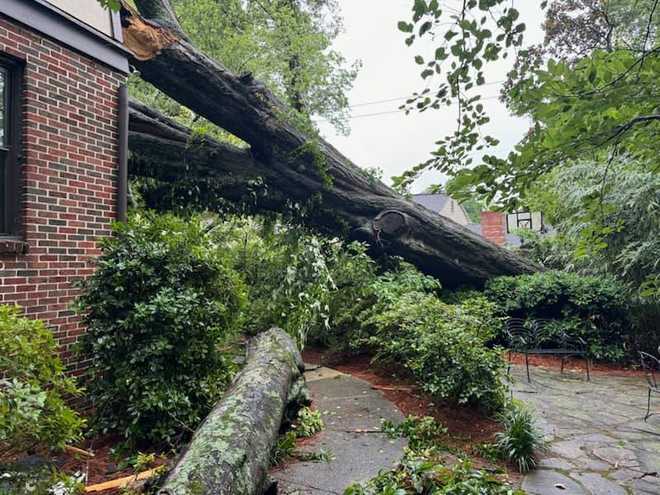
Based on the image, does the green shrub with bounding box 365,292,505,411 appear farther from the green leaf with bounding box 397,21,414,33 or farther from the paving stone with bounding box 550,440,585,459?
the green leaf with bounding box 397,21,414,33

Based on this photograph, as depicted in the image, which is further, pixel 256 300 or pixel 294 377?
pixel 256 300

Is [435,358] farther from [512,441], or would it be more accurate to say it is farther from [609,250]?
[609,250]

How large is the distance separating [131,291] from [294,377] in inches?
67.1

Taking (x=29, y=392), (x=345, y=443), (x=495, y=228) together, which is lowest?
(x=345, y=443)


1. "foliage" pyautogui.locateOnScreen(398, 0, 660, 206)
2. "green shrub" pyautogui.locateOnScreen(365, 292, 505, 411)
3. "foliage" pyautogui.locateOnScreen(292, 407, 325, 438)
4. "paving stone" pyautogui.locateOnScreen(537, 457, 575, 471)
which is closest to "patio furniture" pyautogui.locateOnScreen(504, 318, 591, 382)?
"green shrub" pyautogui.locateOnScreen(365, 292, 505, 411)

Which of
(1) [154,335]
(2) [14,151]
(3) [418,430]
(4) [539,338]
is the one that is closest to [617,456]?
(3) [418,430]

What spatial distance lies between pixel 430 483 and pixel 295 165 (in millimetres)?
6022

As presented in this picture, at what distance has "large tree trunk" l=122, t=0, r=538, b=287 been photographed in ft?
20.2

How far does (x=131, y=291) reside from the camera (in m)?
3.87

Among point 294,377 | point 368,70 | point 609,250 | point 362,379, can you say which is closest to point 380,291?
point 362,379

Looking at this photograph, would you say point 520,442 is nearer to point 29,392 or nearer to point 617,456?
point 617,456

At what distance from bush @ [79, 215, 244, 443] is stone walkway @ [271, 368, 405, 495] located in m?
0.99

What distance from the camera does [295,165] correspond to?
7.78 metres

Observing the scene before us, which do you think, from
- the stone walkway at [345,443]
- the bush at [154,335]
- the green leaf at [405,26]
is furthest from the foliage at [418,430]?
the green leaf at [405,26]
